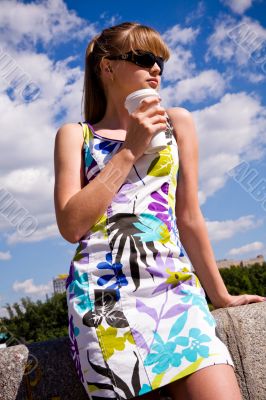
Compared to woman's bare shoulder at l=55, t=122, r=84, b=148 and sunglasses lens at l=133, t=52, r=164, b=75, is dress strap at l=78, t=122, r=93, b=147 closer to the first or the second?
woman's bare shoulder at l=55, t=122, r=84, b=148

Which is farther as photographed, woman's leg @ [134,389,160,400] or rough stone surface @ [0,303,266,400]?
rough stone surface @ [0,303,266,400]

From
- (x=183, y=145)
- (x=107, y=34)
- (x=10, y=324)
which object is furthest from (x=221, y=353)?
(x=10, y=324)

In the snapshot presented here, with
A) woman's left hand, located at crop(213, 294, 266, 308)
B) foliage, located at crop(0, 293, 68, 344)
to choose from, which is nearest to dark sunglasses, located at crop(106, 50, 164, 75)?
woman's left hand, located at crop(213, 294, 266, 308)

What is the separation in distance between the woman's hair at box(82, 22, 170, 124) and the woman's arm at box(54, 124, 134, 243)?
0.46 meters

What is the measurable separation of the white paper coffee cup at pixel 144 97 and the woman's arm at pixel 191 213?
0.22 m

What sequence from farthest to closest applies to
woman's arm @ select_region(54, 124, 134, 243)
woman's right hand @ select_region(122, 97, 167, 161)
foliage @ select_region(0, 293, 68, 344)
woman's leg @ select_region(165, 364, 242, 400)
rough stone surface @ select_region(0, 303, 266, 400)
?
foliage @ select_region(0, 293, 68, 344)
rough stone surface @ select_region(0, 303, 266, 400)
woman's right hand @ select_region(122, 97, 167, 161)
woman's arm @ select_region(54, 124, 134, 243)
woman's leg @ select_region(165, 364, 242, 400)

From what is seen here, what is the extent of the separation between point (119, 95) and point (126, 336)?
1.28 m


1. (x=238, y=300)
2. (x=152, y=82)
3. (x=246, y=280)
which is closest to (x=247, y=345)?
(x=238, y=300)

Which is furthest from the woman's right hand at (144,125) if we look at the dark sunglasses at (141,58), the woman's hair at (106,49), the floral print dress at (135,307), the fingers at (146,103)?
the woman's hair at (106,49)

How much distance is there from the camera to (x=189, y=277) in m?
2.05

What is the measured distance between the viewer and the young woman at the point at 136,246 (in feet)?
6.05

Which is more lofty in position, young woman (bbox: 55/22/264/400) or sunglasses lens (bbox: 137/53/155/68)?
sunglasses lens (bbox: 137/53/155/68)

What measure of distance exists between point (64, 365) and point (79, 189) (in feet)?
2.75

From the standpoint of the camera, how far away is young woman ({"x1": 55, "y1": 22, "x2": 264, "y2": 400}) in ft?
6.05
